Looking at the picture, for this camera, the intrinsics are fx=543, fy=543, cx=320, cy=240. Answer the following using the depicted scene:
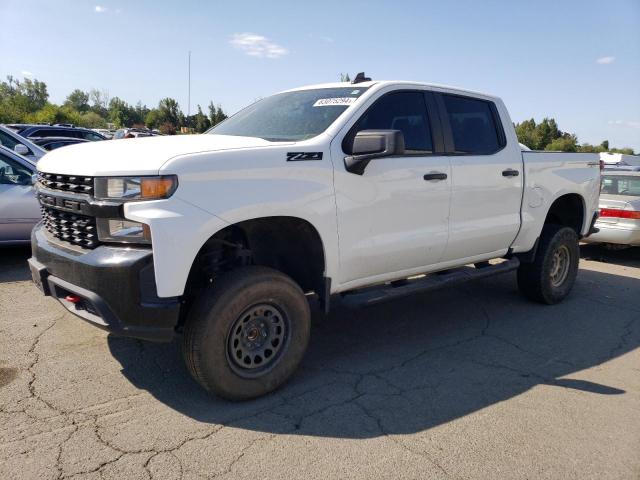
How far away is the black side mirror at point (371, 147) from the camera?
11.7ft

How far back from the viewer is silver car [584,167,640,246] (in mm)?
8414

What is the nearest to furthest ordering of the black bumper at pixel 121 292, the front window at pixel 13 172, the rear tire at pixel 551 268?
the black bumper at pixel 121 292, the rear tire at pixel 551 268, the front window at pixel 13 172

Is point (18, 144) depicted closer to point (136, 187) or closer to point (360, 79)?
point (360, 79)

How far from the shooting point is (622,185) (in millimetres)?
9086

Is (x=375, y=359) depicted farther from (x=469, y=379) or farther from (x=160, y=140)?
(x=160, y=140)

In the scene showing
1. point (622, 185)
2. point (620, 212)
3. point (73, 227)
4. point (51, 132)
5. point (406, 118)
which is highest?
point (51, 132)

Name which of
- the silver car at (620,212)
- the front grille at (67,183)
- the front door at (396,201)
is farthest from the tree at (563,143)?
the front grille at (67,183)

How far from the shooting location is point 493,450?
3072 mm

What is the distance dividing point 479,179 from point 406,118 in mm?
915

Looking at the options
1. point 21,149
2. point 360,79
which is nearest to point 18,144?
point 21,149

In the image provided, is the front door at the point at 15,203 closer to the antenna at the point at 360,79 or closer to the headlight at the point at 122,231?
the headlight at the point at 122,231

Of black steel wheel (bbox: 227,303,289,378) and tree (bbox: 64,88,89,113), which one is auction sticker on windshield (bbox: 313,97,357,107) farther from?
tree (bbox: 64,88,89,113)

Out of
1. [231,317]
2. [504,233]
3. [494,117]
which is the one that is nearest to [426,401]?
[231,317]

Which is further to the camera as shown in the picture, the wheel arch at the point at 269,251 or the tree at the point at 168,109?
the tree at the point at 168,109
